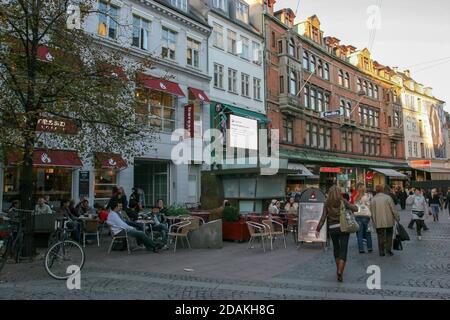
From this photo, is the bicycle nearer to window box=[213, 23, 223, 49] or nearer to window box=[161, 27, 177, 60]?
window box=[161, 27, 177, 60]

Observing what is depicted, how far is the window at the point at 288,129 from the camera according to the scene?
31438 mm

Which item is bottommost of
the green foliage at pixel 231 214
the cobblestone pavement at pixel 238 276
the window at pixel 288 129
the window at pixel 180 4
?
the cobblestone pavement at pixel 238 276

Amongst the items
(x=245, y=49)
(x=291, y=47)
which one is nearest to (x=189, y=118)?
(x=245, y=49)

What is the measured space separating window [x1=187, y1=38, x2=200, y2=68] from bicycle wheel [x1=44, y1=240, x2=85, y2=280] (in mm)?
17290

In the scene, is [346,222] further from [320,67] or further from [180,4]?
[320,67]

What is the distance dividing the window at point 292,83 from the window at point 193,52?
10133 mm

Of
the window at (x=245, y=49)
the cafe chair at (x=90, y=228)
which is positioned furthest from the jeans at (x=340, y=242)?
the window at (x=245, y=49)

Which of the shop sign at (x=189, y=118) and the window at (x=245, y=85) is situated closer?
the shop sign at (x=189, y=118)

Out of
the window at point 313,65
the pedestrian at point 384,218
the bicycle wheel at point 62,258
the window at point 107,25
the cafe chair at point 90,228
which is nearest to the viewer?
the bicycle wheel at point 62,258

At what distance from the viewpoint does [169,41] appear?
22391 millimetres

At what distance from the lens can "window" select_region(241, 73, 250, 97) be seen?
1099 inches

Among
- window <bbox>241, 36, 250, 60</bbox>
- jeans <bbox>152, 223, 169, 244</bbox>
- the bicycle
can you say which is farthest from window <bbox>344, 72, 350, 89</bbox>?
the bicycle

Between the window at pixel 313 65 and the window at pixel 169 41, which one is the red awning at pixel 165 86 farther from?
the window at pixel 313 65

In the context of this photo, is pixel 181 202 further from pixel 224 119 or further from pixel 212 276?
pixel 212 276
